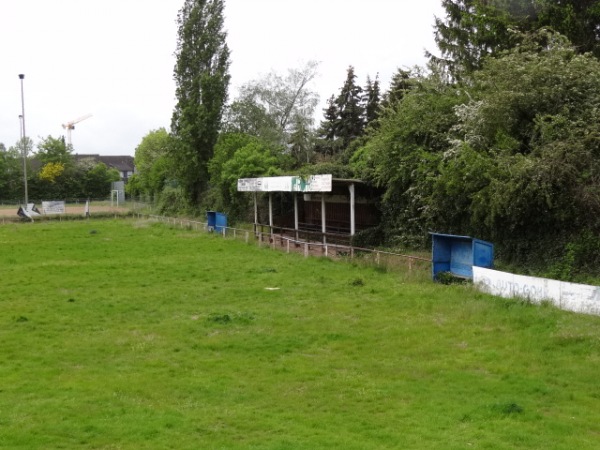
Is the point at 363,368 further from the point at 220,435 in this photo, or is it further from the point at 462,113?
the point at 462,113

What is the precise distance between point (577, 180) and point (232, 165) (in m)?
29.5

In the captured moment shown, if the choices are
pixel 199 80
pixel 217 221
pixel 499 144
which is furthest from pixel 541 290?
pixel 199 80

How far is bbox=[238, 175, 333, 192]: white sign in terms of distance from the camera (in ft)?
94.7

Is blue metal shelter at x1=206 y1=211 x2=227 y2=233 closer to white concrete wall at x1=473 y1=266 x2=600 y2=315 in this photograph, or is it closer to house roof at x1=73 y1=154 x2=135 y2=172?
white concrete wall at x1=473 y1=266 x2=600 y2=315

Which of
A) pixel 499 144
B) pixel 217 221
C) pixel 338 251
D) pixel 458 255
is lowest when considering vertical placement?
pixel 338 251

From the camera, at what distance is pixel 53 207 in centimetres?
5794

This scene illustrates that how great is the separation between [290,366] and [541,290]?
7.10 metres

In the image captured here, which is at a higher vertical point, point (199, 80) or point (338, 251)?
point (199, 80)

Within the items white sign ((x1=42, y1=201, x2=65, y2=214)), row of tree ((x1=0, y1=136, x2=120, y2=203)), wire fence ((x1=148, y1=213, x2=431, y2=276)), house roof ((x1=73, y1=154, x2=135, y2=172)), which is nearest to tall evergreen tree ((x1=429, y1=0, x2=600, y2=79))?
wire fence ((x1=148, y1=213, x2=431, y2=276))

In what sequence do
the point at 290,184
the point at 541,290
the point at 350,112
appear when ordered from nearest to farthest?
the point at 541,290 → the point at 290,184 → the point at 350,112

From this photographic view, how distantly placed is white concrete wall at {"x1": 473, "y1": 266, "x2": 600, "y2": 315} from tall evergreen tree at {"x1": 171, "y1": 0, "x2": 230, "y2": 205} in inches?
1409

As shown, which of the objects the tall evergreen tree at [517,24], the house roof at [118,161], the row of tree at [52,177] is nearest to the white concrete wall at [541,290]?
the tall evergreen tree at [517,24]

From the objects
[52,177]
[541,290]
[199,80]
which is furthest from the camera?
[52,177]

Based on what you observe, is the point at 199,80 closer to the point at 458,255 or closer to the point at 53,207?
the point at 53,207
